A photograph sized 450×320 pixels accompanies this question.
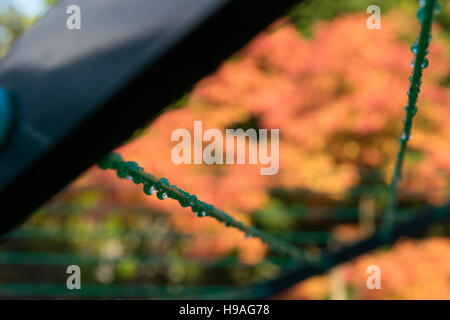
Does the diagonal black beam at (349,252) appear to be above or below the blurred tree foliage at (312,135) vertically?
below

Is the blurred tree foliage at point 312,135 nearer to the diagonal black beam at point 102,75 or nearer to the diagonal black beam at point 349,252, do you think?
the diagonal black beam at point 349,252

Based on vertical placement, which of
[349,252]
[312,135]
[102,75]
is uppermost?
[312,135]

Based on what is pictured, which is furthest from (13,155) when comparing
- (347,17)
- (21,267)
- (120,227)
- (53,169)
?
(21,267)

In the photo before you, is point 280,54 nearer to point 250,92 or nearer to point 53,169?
point 250,92

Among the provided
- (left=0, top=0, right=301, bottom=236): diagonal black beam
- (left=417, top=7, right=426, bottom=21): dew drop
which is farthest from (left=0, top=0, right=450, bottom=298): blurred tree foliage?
(left=0, top=0, right=301, bottom=236): diagonal black beam

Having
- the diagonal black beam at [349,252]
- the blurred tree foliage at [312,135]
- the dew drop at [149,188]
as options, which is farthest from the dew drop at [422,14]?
the blurred tree foliage at [312,135]

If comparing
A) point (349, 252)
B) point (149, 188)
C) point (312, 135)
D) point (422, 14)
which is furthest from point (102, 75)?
point (312, 135)

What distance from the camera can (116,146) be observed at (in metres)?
0.31

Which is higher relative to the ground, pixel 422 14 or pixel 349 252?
pixel 422 14

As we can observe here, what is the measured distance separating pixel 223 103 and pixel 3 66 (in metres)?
2.57

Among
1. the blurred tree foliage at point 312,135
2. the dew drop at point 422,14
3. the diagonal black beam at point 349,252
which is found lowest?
the diagonal black beam at point 349,252

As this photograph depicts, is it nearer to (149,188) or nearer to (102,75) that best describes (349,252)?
(149,188)

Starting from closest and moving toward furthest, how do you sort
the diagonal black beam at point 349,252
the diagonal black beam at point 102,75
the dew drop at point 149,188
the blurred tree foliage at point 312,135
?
the diagonal black beam at point 102,75 → the dew drop at point 149,188 → the diagonal black beam at point 349,252 → the blurred tree foliage at point 312,135

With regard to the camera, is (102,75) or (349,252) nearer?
(102,75)
